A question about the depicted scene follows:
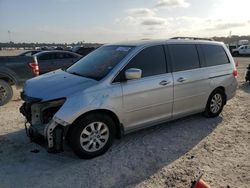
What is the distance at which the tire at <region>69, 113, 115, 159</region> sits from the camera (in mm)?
4305

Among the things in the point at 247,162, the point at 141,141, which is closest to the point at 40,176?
the point at 141,141

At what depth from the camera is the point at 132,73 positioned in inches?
181

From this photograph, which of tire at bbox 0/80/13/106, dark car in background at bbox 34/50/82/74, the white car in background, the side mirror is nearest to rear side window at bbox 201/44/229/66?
the side mirror

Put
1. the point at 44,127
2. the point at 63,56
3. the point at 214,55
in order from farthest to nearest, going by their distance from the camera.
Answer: the point at 63,56, the point at 214,55, the point at 44,127

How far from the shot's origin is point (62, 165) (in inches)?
172

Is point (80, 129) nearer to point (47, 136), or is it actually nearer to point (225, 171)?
point (47, 136)

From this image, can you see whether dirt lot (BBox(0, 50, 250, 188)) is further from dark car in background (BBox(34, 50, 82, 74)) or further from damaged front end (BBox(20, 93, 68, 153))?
dark car in background (BBox(34, 50, 82, 74))

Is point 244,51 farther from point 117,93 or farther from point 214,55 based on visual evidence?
point 117,93

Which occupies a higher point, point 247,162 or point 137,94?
point 137,94

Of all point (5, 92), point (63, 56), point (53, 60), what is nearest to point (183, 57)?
point (5, 92)

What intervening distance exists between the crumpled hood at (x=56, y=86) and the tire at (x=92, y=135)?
18.5 inches

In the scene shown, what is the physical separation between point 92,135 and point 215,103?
3.30 metres

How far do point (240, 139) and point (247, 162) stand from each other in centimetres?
99

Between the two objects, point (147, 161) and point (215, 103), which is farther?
point (215, 103)
